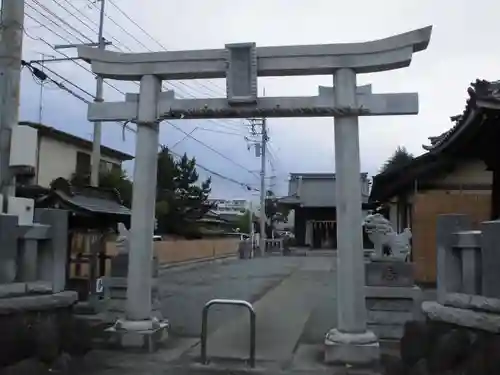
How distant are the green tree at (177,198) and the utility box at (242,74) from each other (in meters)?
18.9

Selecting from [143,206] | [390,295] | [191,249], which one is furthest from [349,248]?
[191,249]

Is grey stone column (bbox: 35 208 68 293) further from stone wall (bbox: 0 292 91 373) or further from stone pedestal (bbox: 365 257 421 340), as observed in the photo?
stone pedestal (bbox: 365 257 421 340)

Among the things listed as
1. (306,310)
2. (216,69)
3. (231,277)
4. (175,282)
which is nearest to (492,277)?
(216,69)

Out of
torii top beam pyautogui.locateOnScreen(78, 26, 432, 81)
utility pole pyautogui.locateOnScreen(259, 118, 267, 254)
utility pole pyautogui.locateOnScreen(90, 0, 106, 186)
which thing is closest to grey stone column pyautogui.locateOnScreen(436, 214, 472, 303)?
torii top beam pyautogui.locateOnScreen(78, 26, 432, 81)

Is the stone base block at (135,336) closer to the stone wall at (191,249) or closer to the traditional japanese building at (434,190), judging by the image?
the traditional japanese building at (434,190)

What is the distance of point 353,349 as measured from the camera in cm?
814

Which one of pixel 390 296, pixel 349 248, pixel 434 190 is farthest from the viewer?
pixel 434 190

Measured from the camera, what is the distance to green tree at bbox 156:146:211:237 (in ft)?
97.2

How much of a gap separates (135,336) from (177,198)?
Result: 862 inches

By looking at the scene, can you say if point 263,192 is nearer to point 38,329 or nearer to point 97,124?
point 97,124

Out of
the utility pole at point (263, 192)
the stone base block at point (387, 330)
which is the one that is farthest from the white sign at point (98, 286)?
the utility pole at point (263, 192)

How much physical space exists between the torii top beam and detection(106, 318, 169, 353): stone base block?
398 cm

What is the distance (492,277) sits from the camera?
5355mm

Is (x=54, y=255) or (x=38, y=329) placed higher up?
(x=54, y=255)
